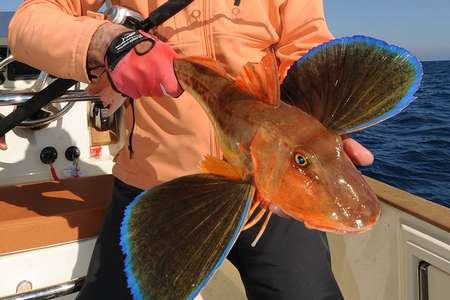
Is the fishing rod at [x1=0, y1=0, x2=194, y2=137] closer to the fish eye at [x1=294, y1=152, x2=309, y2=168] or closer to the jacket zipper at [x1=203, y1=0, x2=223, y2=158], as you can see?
the jacket zipper at [x1=203, y1=0, x2=223, y2=158]

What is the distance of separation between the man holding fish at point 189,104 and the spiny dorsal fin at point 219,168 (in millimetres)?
407

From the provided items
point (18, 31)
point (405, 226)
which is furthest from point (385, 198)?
point (18, 31)

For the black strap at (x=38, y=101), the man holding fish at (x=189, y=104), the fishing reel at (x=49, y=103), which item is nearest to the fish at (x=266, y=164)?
the man holding fish at (x=189, y=104)

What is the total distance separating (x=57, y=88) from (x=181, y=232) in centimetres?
A: 136

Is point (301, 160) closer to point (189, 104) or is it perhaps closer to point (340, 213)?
point (340, 213)

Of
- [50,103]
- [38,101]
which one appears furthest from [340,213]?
[50,103]

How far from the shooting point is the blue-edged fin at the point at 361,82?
1394mm

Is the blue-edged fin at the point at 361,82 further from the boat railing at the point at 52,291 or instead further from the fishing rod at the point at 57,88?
the boat railing at the point at 52,291

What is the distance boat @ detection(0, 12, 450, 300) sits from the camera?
257 centimetres

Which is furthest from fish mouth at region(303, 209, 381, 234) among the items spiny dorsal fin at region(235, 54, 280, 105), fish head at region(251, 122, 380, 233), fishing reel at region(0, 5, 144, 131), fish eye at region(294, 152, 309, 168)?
fishing reel at region(0, 5, 144, 131)

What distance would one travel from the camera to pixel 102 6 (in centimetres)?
224

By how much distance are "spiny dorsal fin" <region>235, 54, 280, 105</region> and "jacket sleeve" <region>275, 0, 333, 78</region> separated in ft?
1.99

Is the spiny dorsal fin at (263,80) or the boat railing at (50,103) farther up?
the spiny dorsal fin at (263,80)

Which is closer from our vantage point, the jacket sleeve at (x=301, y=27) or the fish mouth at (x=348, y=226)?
the fish mouth at (x=348, y=226)
